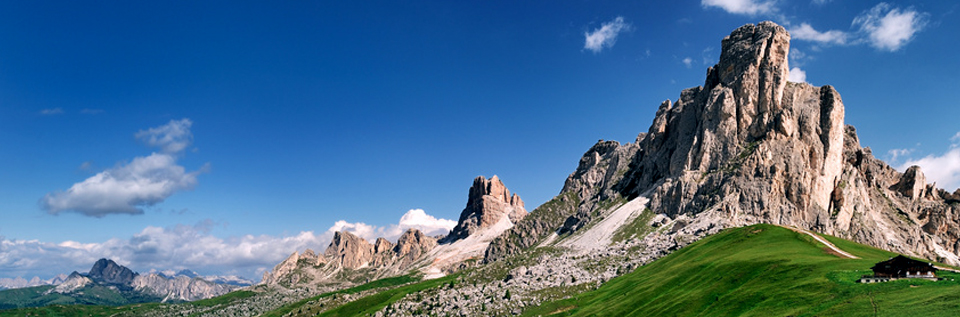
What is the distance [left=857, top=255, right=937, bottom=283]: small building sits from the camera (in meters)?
62.8

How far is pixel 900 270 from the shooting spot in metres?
63.5

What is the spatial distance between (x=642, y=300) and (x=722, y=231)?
74.7 m

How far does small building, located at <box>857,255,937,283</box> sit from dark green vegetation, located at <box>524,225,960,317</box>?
183cm

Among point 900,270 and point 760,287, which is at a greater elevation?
point 900,270

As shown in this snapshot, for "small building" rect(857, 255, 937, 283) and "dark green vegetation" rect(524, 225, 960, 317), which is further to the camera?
"small building" rect(857, 255, 937, 283)

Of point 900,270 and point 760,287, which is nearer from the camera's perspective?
point 900,270

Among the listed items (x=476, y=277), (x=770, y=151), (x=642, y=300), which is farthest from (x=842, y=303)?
(x=770, y=151)

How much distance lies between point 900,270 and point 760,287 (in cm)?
1582

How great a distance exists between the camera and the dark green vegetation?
53156 millimetres

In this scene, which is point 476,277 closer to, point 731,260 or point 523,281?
point 523,281

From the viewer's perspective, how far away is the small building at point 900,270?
6284cm

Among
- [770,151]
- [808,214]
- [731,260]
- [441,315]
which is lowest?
[441,315]

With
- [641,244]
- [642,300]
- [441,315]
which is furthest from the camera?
[641,244]

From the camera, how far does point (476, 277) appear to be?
192 m
